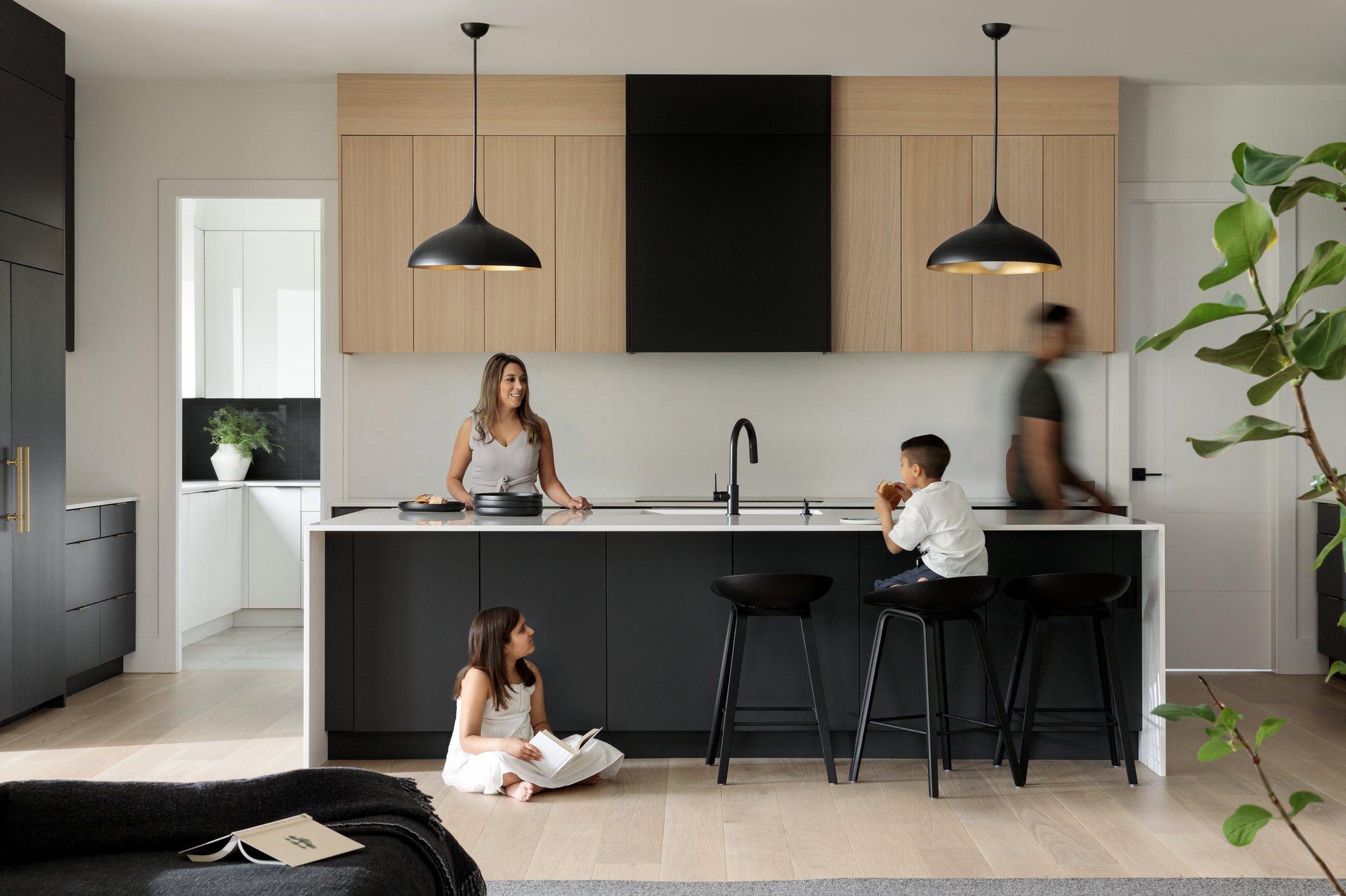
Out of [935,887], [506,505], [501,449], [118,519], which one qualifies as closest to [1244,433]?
[935,887]

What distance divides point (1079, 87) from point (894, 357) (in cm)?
157

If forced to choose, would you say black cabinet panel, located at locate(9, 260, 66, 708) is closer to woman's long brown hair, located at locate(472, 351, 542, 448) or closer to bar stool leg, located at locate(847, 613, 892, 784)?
woman's long brown hair, located at locate(472, 351, 542, 448)

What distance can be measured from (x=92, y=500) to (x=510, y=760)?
287cm

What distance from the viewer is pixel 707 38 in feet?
15.6

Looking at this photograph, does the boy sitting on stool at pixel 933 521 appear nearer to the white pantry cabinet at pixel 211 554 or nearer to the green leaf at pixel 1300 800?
the green leaf at pixel 1300 800

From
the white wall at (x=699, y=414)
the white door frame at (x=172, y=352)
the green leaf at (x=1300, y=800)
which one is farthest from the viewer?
the white wall at (x=699, y=414)

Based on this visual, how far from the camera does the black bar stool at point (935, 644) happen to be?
11.3 ft

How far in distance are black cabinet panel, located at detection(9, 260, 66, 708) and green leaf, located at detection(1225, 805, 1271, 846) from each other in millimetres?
4613

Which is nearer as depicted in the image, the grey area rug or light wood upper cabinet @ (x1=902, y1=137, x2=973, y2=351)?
the grey area rug

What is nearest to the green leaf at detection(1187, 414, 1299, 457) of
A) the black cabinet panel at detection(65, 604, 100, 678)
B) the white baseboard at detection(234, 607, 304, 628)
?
the black cabinet panel at detection(65, 604, 100, 678)

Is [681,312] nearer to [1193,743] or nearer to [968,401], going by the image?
[968,401]

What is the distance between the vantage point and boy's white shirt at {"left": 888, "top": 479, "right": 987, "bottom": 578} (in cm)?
355

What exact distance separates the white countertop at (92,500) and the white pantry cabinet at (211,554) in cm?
30

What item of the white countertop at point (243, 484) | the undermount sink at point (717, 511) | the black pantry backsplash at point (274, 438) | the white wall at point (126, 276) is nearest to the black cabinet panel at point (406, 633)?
the undermount sink at point (717, 511)
